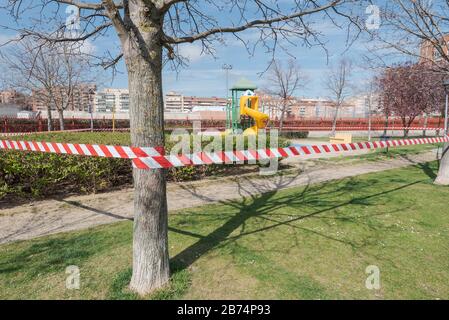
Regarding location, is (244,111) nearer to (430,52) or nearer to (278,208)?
(430,52)

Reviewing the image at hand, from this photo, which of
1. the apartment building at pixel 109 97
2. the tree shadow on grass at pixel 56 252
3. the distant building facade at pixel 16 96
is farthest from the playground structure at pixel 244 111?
the distant building facade at pixel 16 96

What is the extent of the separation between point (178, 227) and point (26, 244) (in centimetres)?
215

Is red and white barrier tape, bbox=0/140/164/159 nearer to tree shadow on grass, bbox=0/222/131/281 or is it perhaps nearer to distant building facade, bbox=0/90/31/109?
tree shadow on grass, bbox=0/222/131/281

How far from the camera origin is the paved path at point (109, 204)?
5090mm

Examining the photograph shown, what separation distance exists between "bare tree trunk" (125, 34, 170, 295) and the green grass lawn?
0.73 feet

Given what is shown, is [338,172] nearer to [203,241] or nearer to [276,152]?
[276,152]

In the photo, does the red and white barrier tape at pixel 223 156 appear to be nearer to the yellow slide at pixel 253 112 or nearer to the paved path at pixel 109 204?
the paved path at pixel 109 204

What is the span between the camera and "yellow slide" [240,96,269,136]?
1476 cm

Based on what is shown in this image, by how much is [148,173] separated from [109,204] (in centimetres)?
384

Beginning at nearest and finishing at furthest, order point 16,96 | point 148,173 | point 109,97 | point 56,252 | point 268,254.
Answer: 1. point 148,173
2. point 268,254
3. point 56,252
4. point 109,97
5. point 16,96

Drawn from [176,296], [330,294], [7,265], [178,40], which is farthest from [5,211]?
[330,294]

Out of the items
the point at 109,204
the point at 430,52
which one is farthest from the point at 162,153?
the point at 430,52

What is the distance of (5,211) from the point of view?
5.79 meters

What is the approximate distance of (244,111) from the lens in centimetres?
1557
